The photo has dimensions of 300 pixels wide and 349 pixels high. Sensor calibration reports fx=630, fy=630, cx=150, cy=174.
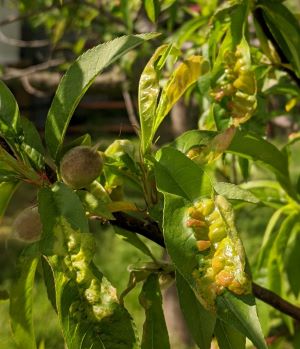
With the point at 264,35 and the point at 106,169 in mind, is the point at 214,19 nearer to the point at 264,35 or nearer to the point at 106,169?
the point at 264,35

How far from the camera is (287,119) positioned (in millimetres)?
2402

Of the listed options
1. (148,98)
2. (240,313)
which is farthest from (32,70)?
(240,313)

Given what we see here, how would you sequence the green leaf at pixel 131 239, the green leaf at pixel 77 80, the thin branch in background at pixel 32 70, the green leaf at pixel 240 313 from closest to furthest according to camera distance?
the green leaf at pixel 240 313 → the green leaf at pixel 77 80 → the green leaf at pixel 131 239 → the thin branch in background at pixel 32 70

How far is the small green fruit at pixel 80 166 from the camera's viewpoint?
0.71m

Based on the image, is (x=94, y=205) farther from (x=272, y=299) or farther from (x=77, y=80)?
(x=272, y=299)

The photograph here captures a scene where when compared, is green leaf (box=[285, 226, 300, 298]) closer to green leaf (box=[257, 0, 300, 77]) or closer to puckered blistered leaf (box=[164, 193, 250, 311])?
green leaf (box=[257, 0, 300, 77])

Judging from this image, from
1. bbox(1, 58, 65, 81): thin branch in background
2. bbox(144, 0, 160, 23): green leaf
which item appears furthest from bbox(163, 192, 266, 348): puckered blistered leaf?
bbox(1, 58, 65, 81): thin branch in background

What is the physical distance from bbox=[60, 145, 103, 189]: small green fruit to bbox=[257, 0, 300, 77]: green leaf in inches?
20.8

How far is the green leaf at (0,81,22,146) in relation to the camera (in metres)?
0.76

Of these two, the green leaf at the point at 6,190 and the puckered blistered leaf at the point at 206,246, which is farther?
Result: the green leaf at the point at 6,190

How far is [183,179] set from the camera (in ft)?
2.30

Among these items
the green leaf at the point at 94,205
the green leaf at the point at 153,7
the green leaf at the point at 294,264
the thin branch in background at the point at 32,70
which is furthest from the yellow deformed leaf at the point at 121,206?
the thin branch in background at the point at 32,70

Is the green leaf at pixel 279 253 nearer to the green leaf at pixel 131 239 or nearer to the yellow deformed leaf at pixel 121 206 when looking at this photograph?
the green leaf at pixel 131 239

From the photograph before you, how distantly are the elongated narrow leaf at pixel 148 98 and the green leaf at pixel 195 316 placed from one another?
0.57 ft
